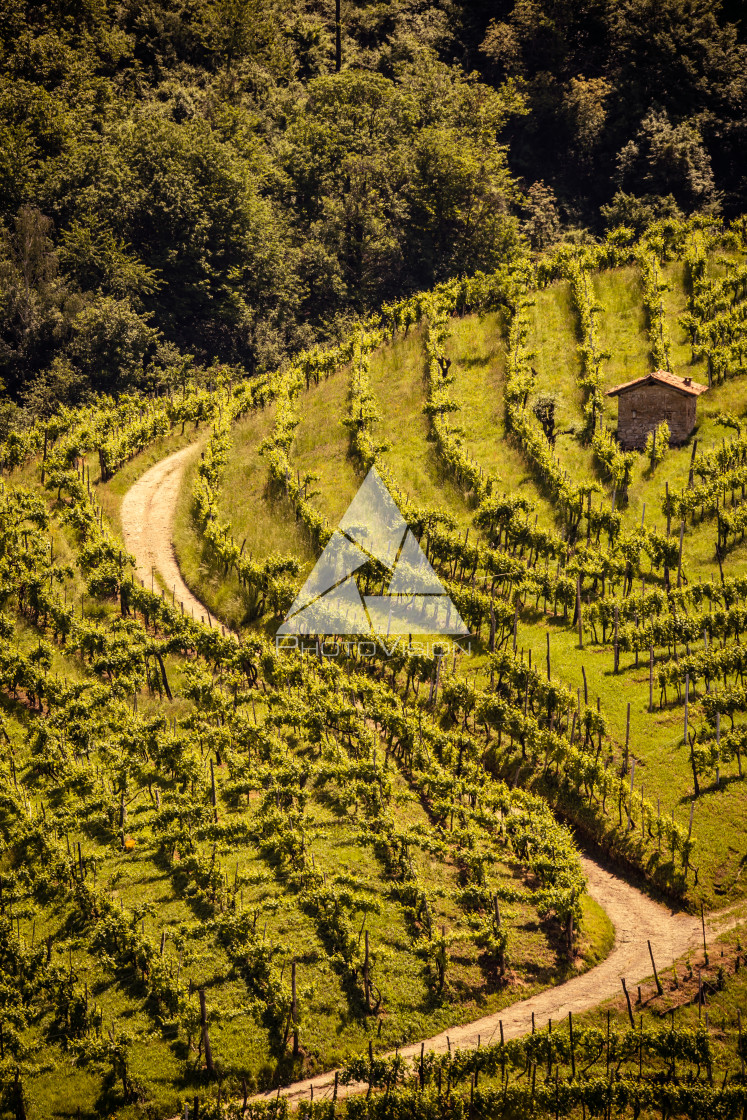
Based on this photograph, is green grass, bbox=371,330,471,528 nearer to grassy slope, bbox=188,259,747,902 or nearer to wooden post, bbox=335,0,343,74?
grassy slope, bbox=188,259,747,902

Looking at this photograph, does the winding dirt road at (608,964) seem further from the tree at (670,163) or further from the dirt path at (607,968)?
the tree at (670,163)

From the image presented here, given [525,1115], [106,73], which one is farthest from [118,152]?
[525,1115]

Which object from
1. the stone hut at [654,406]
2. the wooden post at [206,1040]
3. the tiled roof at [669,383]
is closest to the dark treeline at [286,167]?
the tiled roof at [669,383]

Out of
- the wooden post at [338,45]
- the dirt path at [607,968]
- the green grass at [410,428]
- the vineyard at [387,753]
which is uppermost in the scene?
the wooden post at [338,45]

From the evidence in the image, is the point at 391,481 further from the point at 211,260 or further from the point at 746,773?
the point at 211,260

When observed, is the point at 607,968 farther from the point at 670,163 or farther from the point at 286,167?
the point at 286,167

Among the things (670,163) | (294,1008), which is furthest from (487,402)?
(670,163)
